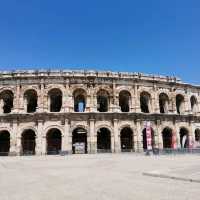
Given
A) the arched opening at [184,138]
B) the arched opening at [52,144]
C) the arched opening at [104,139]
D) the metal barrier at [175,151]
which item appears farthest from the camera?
the arched opening at [184,138]

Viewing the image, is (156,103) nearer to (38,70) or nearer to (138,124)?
(138,124)

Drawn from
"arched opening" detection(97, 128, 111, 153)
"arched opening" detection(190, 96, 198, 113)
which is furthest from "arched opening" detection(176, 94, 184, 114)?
"arched opening" detection(97, 128, 111, 153)

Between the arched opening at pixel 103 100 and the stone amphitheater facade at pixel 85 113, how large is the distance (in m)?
0.13

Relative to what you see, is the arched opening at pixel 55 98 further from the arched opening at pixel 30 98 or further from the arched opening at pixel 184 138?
the arched opening at pixel 184 138

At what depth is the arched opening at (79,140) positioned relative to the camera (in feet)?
87.1

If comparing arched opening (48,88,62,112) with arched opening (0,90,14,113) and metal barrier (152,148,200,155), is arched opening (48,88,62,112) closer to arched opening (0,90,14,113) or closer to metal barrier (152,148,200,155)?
arched opening (0,90,14,113)

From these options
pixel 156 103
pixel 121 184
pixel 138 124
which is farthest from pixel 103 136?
pixel 121 184

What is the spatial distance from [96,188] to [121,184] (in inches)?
34.5

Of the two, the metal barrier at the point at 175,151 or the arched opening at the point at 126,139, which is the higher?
the arched opening at the point at 126,139

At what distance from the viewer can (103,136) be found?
30.8 m

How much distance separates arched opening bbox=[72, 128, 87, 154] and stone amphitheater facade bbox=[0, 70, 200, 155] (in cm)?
3

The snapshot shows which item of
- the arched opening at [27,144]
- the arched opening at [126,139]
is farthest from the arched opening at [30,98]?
the arched opening at [126,139]

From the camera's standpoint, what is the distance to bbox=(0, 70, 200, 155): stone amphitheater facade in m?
26.6

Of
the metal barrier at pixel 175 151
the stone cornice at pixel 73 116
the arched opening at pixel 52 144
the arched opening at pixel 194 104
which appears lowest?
the metal barrier at pixel 175 151
